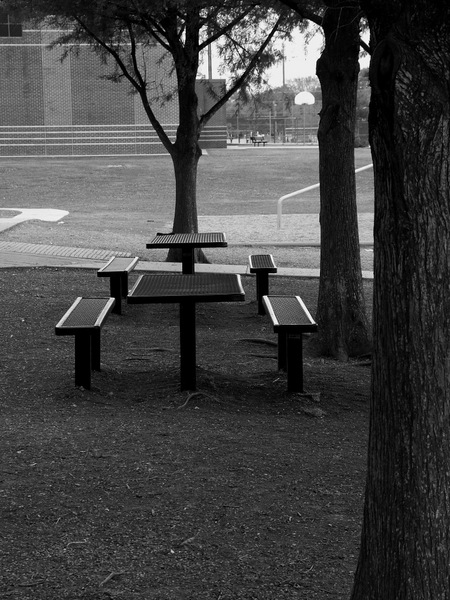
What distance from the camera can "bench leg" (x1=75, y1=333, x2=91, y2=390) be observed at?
626 cm

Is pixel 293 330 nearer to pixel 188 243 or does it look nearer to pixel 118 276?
pixel 118 276

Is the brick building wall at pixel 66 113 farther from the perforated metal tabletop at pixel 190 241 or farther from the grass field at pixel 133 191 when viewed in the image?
the perforated metal tabletop at pixel 190 241

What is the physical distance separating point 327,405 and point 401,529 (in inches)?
143

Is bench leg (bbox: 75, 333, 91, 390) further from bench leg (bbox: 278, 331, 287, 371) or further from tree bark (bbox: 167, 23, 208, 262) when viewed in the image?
tree bark (bbox: 167, 23, 208, 262)

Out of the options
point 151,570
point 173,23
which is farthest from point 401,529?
point 173,23

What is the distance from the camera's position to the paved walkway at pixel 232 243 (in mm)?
13602

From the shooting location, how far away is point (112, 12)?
37.6ft

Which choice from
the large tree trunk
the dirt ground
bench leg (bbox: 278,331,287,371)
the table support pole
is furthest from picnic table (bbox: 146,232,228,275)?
the large tree trunk

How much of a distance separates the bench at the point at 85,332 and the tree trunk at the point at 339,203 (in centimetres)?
201

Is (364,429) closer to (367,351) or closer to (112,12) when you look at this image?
(367,351)

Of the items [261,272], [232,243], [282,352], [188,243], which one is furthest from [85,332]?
[232,243]

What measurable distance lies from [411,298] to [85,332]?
3693mm

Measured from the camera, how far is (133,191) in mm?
31422

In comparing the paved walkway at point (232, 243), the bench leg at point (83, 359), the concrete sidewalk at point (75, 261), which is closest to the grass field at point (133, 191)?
the concrete sidewalk at point (75, 261)
